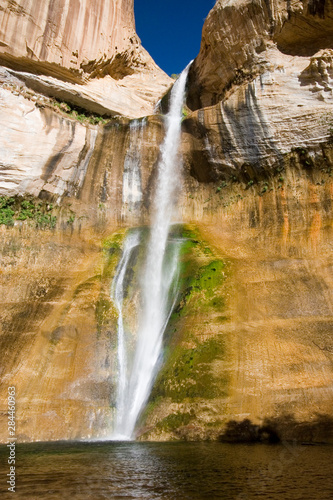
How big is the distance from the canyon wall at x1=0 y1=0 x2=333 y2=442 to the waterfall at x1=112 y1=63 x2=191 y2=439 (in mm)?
478

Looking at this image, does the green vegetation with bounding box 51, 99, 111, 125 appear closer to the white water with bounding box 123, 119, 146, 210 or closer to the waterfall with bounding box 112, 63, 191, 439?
the white water with bounding box 123, 119, 146, 210

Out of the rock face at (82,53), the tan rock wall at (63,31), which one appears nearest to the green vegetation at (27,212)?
the rock face at (82,53)

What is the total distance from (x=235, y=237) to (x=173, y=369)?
25.8ft

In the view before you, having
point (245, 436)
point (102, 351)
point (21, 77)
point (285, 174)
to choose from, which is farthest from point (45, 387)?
point (21, 77)

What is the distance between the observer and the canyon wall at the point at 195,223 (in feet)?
36.9

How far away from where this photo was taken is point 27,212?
1875 centimetres

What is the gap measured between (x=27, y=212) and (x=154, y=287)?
732cm

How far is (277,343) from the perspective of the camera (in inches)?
468

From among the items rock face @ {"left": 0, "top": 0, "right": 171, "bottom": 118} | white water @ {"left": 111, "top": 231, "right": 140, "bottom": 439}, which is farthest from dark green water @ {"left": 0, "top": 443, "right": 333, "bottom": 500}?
rock face @ {"left": 0, "top": 0, "right": 171, "bottom": 118}

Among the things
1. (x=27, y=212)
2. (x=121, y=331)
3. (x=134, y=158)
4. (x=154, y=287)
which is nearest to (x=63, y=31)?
(x=134, y=158)

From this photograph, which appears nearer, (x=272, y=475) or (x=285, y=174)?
(x=272, y=475)

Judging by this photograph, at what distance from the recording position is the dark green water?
5.54 m

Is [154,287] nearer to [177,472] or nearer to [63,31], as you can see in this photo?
[177,472]

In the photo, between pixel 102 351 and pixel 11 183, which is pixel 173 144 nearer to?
pixel 11 183
